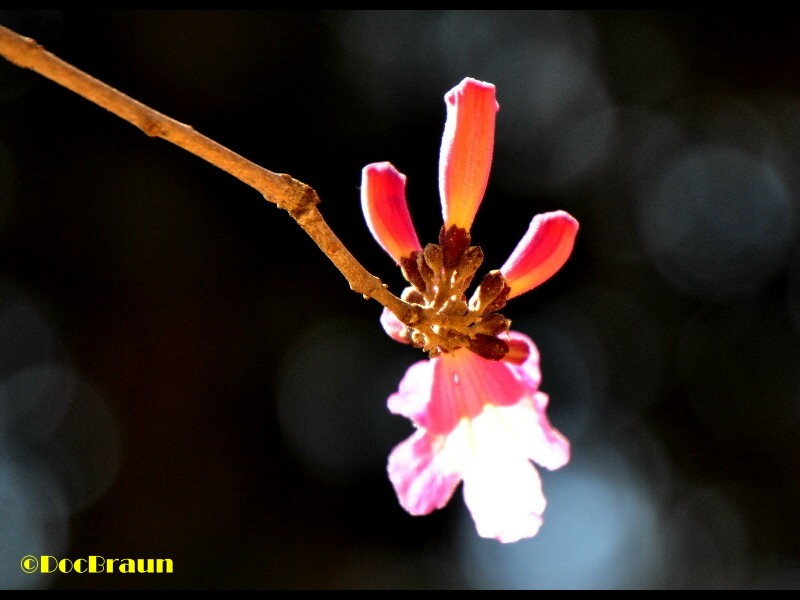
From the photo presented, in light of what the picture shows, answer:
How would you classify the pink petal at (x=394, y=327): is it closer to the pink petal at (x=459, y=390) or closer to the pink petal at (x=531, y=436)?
the pink petal at (x=459, y=390)

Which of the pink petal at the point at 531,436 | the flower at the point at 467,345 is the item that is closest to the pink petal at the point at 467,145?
the flower at the point at 467,345

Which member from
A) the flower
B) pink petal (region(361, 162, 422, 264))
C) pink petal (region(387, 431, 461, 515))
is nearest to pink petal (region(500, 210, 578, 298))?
the flower

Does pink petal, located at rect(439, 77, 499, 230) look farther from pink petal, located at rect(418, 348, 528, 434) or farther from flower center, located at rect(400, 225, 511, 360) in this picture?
pink petal, located at rect(418, 348, 528, 434)

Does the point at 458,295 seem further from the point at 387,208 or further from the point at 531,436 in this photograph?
the point at 531,436

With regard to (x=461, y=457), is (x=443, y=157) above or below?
above

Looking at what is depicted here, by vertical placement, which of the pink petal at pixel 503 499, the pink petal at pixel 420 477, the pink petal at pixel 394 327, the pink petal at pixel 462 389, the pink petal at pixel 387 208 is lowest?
the pink petal at pixel 503 499

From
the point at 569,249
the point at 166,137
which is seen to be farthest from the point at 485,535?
the point at 166,137

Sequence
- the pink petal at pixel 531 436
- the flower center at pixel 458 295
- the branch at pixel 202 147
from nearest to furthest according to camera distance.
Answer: the branch at pixel 202 147
the flower center at pixel 458 295
the pink petal at pixel 531 436

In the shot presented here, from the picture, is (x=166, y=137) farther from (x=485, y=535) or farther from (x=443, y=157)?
(x=485, y=535)
